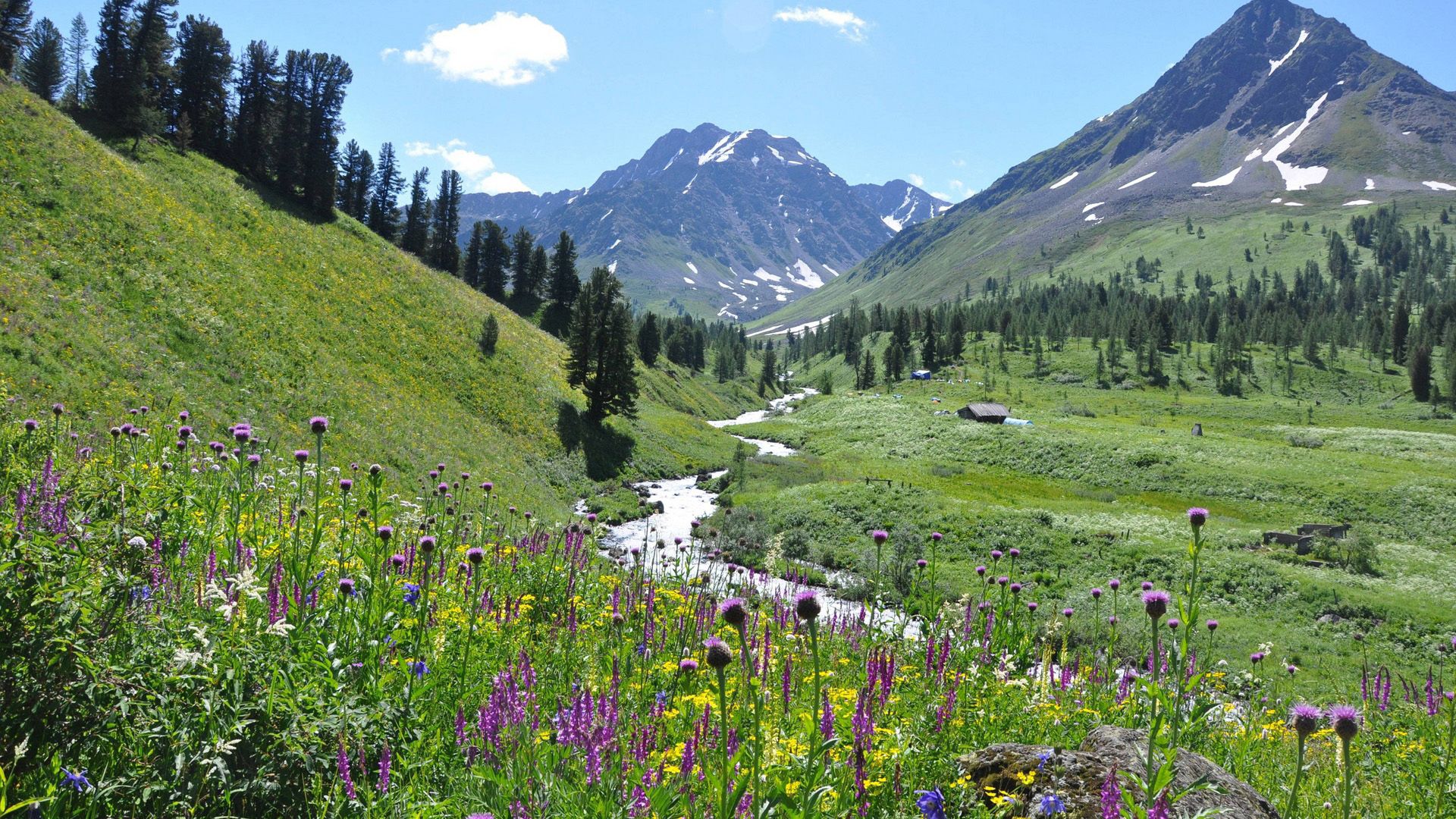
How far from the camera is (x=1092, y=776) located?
383cm

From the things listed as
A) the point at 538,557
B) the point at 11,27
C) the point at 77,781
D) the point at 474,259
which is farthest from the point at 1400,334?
the point at 11,27

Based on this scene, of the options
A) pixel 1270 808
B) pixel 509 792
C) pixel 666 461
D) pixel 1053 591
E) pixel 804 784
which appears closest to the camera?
→ pixel 804 784

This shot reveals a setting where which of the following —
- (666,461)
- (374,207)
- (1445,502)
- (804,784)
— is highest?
(374,207)

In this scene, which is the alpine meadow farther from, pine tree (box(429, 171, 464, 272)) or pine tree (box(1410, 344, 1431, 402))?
pine tree (box(1410, 344, 1431, 402))

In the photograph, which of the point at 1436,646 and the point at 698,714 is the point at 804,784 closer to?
the point at 698,714

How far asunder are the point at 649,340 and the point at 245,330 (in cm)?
7312

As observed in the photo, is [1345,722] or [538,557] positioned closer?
[1345,722]

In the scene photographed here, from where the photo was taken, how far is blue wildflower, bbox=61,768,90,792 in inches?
99.7

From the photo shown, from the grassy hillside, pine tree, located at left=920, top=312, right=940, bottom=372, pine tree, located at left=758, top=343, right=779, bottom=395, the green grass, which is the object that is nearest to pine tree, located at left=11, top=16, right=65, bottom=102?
the grassy hillside

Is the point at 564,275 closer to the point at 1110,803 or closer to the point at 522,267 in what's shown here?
the point at 522,267

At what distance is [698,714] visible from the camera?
4.75 metres

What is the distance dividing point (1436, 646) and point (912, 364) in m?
136

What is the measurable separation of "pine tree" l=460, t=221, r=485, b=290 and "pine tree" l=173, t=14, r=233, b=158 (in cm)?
3375

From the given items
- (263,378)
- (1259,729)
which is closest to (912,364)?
(263,378)
